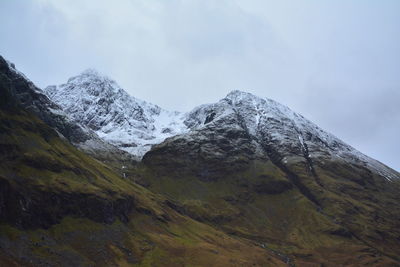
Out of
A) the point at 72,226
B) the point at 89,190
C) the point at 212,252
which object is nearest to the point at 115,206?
the point at 89,190

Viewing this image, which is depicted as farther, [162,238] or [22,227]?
[162,238]

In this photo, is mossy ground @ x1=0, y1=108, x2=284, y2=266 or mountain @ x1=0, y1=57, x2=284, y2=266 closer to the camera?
mossy ground @ x1=0, y1=108, x2=284, y2=266

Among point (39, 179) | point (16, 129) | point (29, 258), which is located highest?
point (16, 129)

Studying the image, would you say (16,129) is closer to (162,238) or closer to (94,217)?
(94,217)

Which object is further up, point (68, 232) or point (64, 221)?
point (64, 221)

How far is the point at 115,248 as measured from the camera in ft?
502

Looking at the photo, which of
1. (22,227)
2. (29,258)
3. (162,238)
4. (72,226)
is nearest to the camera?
(29,258)

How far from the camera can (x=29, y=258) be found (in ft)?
382

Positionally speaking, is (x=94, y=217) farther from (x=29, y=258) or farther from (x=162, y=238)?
(x=29, y=258)

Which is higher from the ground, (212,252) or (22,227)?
(212,252)

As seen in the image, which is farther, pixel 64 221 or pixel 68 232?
pixel 64 221

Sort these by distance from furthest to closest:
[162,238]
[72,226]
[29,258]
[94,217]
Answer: [162,238] → [94,217] → [72,226] → [29,258]

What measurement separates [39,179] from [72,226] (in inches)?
943

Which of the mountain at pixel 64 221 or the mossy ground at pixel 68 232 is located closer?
the mossy ground at pixel 68 232
